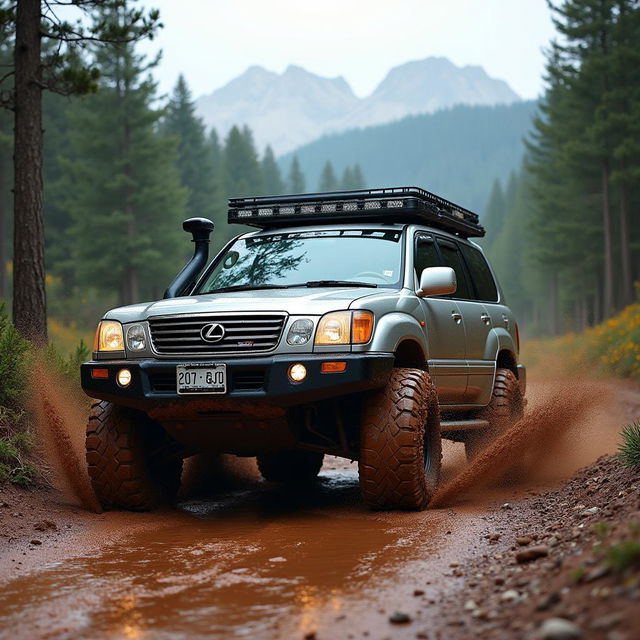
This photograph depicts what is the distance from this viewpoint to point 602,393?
8805 mm

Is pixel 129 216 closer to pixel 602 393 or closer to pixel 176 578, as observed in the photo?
pixel 602 393

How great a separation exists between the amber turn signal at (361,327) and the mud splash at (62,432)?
7.78 ft

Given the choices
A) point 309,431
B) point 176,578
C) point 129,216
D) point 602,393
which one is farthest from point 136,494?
point 129,216

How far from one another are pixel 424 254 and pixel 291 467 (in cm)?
254

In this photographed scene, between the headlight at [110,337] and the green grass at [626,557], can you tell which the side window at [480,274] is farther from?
the green grass at [626,557]

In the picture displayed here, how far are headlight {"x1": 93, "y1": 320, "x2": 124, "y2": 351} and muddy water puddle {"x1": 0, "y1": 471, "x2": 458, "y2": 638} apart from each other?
1.31 metres

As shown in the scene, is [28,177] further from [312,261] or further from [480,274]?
[480,274]

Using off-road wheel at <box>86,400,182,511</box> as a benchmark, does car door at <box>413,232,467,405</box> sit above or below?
above

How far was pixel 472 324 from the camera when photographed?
7.94 meters

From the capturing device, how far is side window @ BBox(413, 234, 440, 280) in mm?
7098

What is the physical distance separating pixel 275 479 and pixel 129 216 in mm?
35732

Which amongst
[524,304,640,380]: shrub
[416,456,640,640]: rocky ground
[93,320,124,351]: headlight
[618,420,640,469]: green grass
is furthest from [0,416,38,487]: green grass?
[524,304,640,380]: shrub

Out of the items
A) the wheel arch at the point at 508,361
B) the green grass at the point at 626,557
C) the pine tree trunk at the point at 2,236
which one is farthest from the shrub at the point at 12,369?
the pine tree trunk at the point at 2,236

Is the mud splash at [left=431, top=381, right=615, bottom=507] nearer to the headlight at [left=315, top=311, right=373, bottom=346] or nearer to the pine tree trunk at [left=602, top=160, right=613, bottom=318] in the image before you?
the headlight at [left=315, top=311, right=373, bottom=346]
